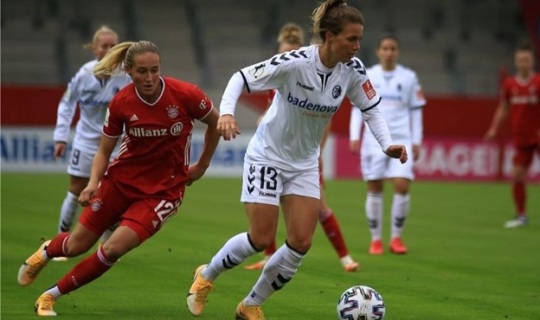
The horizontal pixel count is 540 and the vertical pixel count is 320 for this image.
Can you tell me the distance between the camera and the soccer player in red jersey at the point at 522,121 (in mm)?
17453

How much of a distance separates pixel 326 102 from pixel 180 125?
1.13 metres

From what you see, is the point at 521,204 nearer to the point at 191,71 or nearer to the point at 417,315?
the point at 417,315

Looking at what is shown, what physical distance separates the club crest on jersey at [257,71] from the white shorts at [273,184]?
64 centimetres

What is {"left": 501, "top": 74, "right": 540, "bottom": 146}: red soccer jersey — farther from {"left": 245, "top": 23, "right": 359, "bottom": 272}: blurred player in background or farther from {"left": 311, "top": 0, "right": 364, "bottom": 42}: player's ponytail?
{"left": 311, "top": 0, "right": 364, "bottom": 42}: player's ponytail

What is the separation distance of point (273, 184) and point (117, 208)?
3.93ft

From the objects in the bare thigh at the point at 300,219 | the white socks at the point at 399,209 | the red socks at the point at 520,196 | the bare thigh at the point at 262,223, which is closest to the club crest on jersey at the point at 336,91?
the bare thigh at the point at 300,219

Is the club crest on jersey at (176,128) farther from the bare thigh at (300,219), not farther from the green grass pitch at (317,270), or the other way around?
the green grass pitch at (317,270)

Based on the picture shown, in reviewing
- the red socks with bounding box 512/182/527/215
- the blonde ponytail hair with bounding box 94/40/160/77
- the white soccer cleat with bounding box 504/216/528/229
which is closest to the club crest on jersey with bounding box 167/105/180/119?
the blonde ponytail hair with bounding box 94/40/160/77

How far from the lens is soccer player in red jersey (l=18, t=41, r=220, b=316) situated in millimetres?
8508

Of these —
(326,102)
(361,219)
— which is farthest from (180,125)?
(361,219)

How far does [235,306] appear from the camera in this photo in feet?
30.8

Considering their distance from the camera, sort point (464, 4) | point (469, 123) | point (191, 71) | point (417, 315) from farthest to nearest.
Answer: point (464, 4), point (191, 71), point (469, 123), point (417, 315)

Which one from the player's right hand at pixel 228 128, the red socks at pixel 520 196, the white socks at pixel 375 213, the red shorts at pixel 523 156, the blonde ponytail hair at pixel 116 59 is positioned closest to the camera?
the player's right hand at pixel 228 128

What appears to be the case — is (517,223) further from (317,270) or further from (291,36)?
(291,36)
